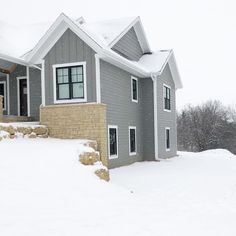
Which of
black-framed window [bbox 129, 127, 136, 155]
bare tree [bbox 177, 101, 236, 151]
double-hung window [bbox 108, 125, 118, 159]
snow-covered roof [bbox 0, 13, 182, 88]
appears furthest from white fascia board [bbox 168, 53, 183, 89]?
bare tree [bbox 177, 101, 236, 151]

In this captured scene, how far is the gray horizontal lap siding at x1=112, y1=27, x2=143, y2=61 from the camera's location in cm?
2058

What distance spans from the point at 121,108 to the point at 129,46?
14.5 ft

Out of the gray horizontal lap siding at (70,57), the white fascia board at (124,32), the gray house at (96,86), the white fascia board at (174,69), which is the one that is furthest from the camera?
the white fascia board at (174,69)

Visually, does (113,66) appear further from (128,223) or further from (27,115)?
(128,223)

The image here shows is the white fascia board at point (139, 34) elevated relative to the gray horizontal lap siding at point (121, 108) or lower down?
elevated

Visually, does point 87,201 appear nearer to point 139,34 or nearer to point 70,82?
point 70,82

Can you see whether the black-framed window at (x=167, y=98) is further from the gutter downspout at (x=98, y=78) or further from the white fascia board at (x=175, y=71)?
the gutter downspout at (x=98, y=78)

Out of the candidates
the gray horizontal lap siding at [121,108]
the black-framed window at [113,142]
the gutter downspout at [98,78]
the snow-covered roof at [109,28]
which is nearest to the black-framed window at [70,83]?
the gutter downspout at [98,78]

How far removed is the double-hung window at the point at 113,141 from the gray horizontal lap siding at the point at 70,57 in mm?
2206

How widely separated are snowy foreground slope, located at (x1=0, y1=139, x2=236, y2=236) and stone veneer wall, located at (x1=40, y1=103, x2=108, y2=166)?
177 centimetres

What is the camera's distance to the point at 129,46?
72.0 feet

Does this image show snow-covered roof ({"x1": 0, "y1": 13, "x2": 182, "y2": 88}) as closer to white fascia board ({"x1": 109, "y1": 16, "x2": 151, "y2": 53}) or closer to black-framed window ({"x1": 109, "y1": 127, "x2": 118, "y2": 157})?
white fascia board ({"x1": 109, "y1": 16, "x2": 151, "y2": 53})

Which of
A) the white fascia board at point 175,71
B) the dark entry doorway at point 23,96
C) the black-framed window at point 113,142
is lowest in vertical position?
the black-framed window at point 113,142

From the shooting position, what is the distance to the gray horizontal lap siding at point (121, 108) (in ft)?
57.2
